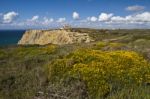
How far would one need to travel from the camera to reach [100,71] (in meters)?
→ 11.7

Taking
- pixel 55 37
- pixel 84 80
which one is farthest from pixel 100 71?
pixel 55 37

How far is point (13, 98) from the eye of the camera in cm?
1083

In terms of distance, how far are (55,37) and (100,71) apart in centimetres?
9722

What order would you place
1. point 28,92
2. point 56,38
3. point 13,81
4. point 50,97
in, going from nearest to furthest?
point 50,97 < point 28,92 < point 13,81 < point 56,38

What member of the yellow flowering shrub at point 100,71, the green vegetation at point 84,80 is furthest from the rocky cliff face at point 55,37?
the green vegetation at point 84,80

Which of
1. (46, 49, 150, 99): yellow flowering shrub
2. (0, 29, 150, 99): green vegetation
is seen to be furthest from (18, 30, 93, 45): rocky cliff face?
(0, 29, 150, 99): green vegetation

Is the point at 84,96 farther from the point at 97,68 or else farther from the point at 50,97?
the point at 97,68

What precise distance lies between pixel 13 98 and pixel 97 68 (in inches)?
135

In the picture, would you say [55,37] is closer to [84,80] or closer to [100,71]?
[100,71]

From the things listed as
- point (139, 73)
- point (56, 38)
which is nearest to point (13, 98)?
point (139, 73)

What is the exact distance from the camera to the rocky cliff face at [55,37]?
9081cm

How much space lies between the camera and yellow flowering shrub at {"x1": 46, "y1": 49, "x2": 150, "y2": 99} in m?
11.0

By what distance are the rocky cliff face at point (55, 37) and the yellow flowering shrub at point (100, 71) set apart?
226ft

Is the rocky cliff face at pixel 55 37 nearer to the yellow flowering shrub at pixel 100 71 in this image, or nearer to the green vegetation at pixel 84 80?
the yellow flowering shrub at pixel 100 71
